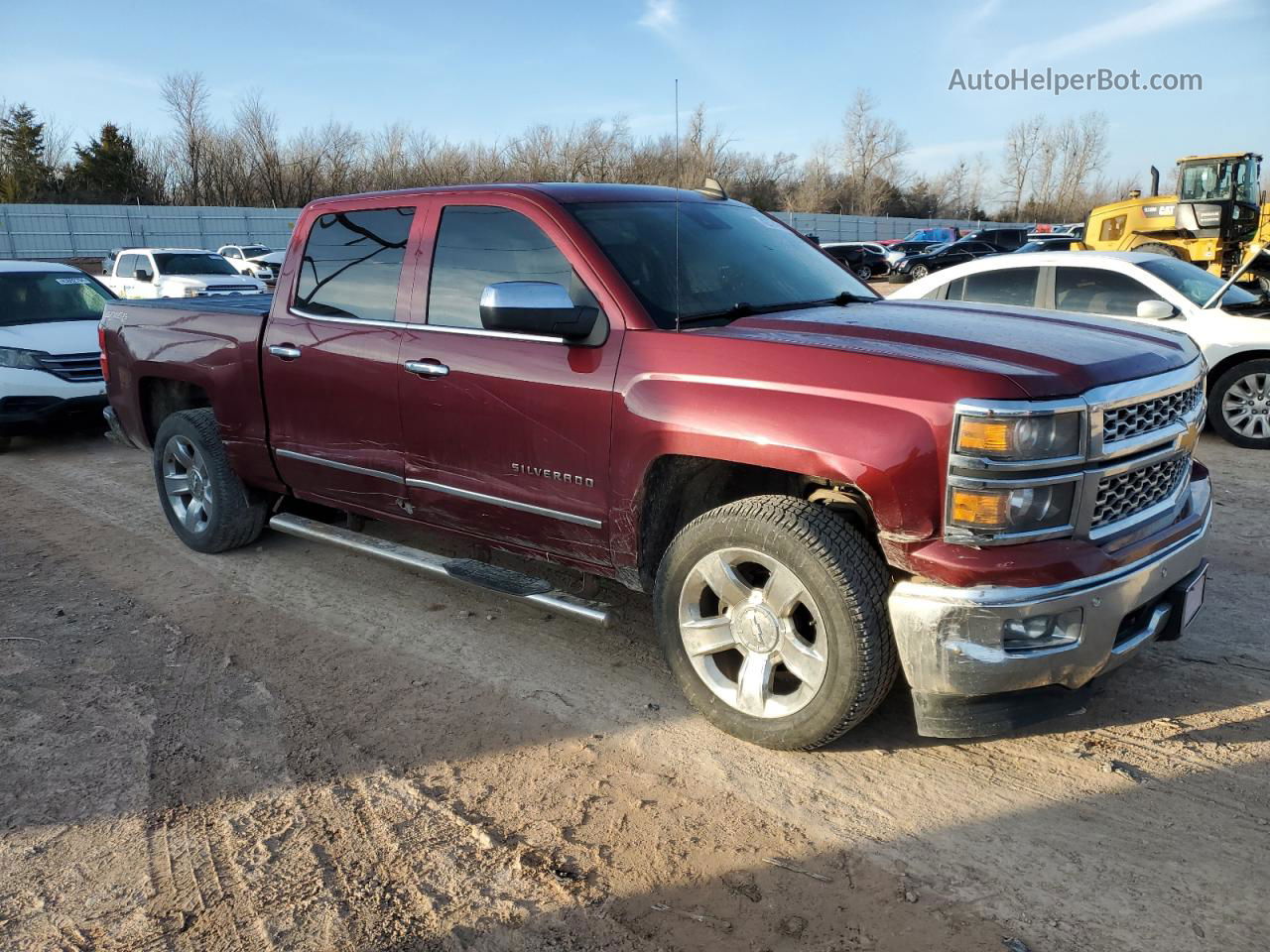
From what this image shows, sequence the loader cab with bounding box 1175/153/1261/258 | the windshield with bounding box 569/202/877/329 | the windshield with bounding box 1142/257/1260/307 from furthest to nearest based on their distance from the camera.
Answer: the loader cab with bounding box 1175/153/1261/258, the windshield with bounding box 1142/257/1260/307, the windshield with bounding box 569/202/877/329

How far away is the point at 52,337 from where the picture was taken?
29.2ft

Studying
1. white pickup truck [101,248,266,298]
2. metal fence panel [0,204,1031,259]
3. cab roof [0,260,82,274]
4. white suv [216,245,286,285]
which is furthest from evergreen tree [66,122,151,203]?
cab roof [0,260,82,274]

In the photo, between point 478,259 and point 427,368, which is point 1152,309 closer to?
point 478,259

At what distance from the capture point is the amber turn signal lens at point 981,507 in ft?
9.00

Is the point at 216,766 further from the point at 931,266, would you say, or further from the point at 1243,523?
the point at 931,266

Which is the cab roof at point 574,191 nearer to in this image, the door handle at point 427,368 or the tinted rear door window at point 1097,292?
the door handle at point 427,368

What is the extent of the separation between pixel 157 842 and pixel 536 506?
5.63 ft

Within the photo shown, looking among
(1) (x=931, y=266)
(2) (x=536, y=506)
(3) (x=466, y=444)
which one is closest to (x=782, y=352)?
(2) (x=536, y=506)

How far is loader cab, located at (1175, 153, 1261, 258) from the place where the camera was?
15523 mm

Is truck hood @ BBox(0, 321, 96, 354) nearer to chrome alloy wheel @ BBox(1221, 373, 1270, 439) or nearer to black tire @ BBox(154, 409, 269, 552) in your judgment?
black tire @ BBox(154, 409, 269, 552)

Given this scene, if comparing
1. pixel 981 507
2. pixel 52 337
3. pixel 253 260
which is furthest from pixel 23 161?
pixel 981 507

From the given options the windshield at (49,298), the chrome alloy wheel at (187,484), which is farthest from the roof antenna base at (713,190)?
the windshield at (49,298)

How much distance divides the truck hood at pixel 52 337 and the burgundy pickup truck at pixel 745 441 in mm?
5033

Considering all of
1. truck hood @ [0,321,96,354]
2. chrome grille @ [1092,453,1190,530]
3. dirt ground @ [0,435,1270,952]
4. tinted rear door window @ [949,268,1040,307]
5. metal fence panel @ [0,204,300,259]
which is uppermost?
metal fence panel @ [0,204,300,259]
